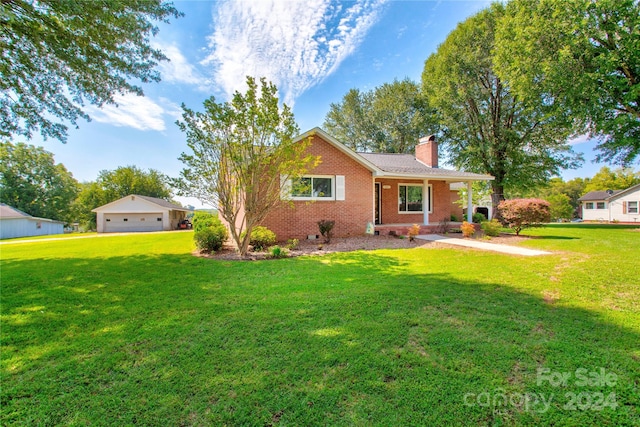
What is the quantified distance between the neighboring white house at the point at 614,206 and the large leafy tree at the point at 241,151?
43.2 metres

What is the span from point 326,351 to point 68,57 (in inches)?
425

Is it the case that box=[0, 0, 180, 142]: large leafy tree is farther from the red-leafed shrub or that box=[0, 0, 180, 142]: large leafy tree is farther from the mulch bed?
the red-leafed shrub

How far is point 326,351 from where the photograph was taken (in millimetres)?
2891

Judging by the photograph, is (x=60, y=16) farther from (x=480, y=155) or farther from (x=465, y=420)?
(x=480, y=155)

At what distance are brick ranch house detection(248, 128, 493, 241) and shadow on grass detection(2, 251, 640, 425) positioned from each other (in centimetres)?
594

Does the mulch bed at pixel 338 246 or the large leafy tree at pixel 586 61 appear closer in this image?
the mulch bed at pixel 338 246

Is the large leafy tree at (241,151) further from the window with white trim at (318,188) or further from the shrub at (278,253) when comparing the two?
the window with white trim at (318,188)

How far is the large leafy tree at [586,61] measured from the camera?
1410cm

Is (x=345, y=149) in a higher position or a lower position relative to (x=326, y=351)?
higher

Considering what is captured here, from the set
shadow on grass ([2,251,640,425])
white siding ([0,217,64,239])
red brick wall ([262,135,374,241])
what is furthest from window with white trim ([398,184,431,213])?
white siding ([0,217,64,239])

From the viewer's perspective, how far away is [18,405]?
2201 millimetres

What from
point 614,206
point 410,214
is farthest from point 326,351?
point 614,206

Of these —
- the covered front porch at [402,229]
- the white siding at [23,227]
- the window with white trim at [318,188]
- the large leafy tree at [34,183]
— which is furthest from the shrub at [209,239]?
the large leafy tree at [34,183]

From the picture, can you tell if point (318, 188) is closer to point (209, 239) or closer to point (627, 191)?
point (209, 239)
